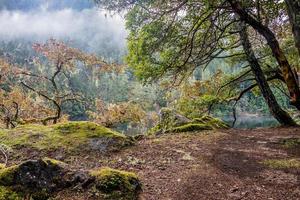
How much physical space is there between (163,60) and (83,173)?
6880 mm

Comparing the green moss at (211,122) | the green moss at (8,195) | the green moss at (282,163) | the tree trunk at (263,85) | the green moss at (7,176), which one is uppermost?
the tree trunk at (263,85)

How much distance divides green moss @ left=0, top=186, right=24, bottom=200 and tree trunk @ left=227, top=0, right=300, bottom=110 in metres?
6.79

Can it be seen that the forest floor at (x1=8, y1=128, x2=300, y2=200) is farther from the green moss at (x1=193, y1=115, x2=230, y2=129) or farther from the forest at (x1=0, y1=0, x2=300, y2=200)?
the green moss at (x1=193, y1=115, x2=230, y2=129)

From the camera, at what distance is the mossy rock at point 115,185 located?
5.10 meters

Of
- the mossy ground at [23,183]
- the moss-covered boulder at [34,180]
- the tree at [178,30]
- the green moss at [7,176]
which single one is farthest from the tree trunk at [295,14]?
the green moss at [7,176]

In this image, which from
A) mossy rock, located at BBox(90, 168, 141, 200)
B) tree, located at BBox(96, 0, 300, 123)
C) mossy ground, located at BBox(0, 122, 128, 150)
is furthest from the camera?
tree, located at BBox(96, 0, 300, 123)

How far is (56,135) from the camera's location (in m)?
8.58

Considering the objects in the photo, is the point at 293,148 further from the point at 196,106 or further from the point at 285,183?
the point at 196,106

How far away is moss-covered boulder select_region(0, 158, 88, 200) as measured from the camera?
15.4 feet

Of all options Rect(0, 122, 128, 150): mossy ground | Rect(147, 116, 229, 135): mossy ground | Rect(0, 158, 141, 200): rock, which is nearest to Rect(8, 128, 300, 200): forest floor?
Rect(0, 158, 141, 200): rock

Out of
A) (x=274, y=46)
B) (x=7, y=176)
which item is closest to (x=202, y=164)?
(x=7, y=176)

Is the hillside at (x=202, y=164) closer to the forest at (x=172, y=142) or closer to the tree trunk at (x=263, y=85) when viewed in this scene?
the forest at (x=172, y=142)

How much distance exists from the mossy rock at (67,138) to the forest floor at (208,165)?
0.29 meters

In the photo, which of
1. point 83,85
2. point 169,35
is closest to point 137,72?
point 169,35
